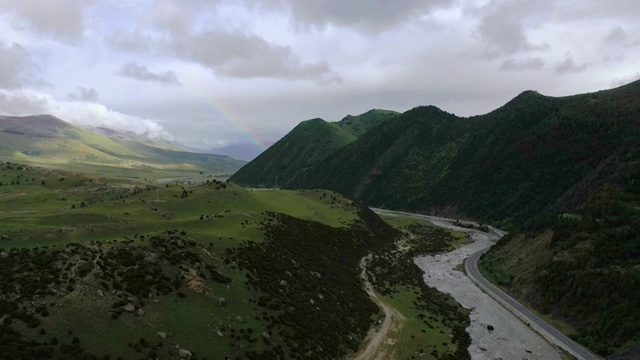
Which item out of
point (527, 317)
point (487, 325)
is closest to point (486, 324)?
point (487, 325)

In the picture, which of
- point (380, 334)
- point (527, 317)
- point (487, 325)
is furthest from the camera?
point (527, 317)

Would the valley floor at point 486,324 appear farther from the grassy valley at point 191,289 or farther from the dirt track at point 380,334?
the dirt track at point 380,334

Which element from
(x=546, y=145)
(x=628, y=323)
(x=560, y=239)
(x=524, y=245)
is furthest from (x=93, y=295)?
(x=546, y=145)

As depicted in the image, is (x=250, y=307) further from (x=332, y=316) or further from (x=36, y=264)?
(x=36, y=264)

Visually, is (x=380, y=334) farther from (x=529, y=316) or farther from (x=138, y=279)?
(x=138, y=279)

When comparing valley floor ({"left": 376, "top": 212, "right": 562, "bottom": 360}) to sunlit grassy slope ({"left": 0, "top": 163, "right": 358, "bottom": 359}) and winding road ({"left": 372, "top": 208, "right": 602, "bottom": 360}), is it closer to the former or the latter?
winding road ({"left": 372, "top": 208, "right": 602, "bottom": 360})

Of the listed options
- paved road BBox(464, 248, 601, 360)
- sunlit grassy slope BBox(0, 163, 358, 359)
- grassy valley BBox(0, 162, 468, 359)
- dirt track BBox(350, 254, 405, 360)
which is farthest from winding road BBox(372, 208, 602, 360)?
sunlit grassy slope BBox(0, 163, 358, 359)

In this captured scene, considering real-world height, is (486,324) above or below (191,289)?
below

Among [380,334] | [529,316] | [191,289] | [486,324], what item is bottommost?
[486,324]
